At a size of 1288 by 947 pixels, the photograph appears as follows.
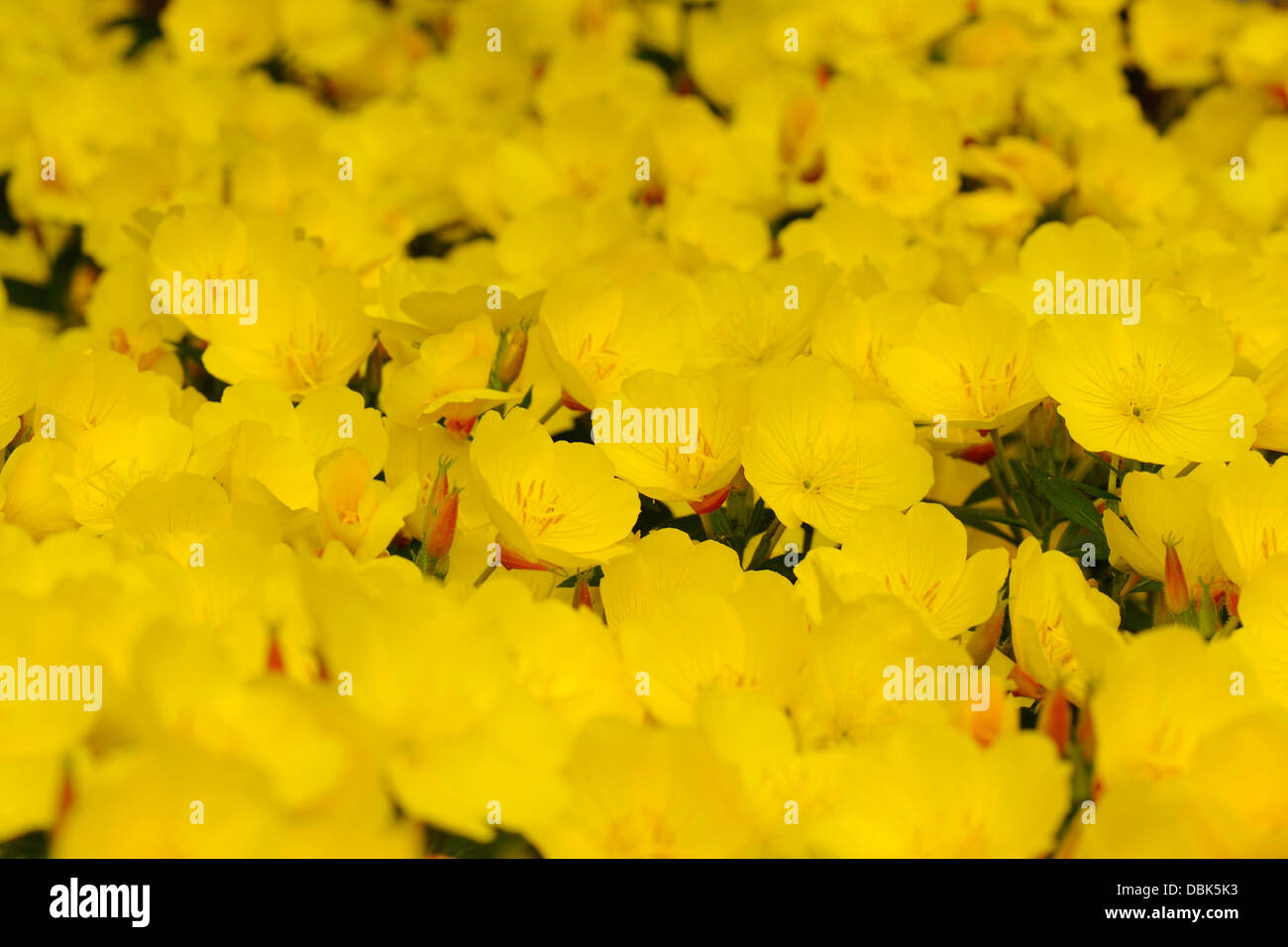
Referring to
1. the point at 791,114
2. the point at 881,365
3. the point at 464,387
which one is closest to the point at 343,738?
the point at 464,387

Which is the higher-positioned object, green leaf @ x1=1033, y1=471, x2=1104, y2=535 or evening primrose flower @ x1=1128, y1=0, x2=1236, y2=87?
evening primrose flower @ x1=1128, y1=0, x2=1236, y2=87

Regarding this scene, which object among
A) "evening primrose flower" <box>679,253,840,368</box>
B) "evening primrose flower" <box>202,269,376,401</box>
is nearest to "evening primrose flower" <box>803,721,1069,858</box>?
"evening primrose flower" <box>679,253,840,368</box>

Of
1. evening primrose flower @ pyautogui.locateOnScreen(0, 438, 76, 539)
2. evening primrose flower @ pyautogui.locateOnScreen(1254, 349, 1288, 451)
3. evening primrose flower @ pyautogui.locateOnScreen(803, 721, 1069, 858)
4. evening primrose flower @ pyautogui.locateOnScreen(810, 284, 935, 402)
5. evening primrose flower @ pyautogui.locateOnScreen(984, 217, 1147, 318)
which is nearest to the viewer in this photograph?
evening primrose flower @ pyautogui.locateOnScreen(803, 721, 1069, 858)

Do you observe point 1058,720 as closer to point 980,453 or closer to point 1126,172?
point 980,453

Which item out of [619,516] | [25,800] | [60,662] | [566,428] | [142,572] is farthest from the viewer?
[566,428]

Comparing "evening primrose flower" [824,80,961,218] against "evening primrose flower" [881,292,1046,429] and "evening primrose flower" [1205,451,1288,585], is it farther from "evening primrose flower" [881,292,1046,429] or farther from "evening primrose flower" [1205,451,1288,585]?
"evening primrose flower" [1205,451,1288,585]

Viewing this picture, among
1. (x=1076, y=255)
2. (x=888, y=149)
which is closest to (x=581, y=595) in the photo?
(x=1076, y=255)
